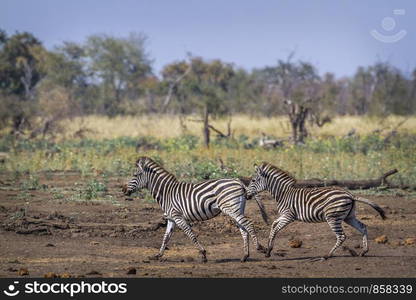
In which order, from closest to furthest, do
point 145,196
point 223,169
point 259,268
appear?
point 259,268 < point 145,196 < point 223,169

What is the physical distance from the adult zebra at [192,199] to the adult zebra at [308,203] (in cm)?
66

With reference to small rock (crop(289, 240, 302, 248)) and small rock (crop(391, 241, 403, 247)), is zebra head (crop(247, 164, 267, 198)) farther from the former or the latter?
small rock (crop(391, 241, 403, 247))

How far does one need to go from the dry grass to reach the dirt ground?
15.9m

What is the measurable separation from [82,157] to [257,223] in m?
9.52

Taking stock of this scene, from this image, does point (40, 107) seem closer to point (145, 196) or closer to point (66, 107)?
point (66, 107)

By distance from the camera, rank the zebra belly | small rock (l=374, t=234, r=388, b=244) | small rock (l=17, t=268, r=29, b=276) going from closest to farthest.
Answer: small rock (l=17, t=268, r=29, b=276) → the zebra belly → small rock (l=374, t=234, r=388, b=244)

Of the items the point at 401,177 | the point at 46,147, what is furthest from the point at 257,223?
the point at 46,147

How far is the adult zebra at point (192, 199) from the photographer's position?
974 cm

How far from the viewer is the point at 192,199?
9969 millimetres

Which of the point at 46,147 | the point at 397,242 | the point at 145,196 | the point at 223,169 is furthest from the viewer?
the point at 46,147

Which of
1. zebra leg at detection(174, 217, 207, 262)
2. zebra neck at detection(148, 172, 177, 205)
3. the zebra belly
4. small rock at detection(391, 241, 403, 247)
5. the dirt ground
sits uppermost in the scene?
zebra neck at detection(148, 172, 177, 205)

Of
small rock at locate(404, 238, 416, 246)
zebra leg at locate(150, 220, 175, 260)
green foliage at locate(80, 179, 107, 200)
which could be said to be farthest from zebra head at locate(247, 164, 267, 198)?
green foliage at locate(80, 179, 107, 200)

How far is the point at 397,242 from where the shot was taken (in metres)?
11.0

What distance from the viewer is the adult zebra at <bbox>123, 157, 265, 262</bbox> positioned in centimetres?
974
